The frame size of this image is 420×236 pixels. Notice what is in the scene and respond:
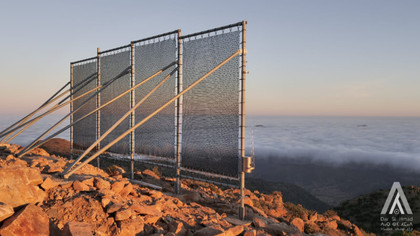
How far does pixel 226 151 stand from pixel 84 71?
8.46 m

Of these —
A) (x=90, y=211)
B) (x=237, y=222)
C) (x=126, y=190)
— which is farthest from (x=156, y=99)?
(x=90, y=211)

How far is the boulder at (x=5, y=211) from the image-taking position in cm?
447

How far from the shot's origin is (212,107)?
8898mm

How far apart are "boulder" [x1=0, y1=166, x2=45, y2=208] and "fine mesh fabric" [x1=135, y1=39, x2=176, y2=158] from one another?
4435mm

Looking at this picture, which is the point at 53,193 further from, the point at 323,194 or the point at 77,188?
the point at 323,194

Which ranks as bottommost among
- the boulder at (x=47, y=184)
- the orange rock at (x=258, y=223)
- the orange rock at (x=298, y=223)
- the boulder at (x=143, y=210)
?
the orange rock at (x=298, y=223)

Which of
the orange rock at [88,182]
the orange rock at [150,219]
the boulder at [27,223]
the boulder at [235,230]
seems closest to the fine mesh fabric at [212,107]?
the boulder at [235,230]

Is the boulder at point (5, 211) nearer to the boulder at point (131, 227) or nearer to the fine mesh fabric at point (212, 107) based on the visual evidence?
the boulder at point (131, 227)

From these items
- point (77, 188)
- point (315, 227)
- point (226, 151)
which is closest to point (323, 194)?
point (315, 227)

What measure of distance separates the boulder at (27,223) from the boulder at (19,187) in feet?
1.92

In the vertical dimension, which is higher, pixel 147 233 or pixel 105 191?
pixel 105 191

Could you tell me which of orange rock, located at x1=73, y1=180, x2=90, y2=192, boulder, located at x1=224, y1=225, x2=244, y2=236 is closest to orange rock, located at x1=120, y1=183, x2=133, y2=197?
orange rock, located at x1=73, y1=180, x2=90, y2=192

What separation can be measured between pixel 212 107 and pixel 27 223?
539 cm

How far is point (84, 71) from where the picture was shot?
14.0 m
